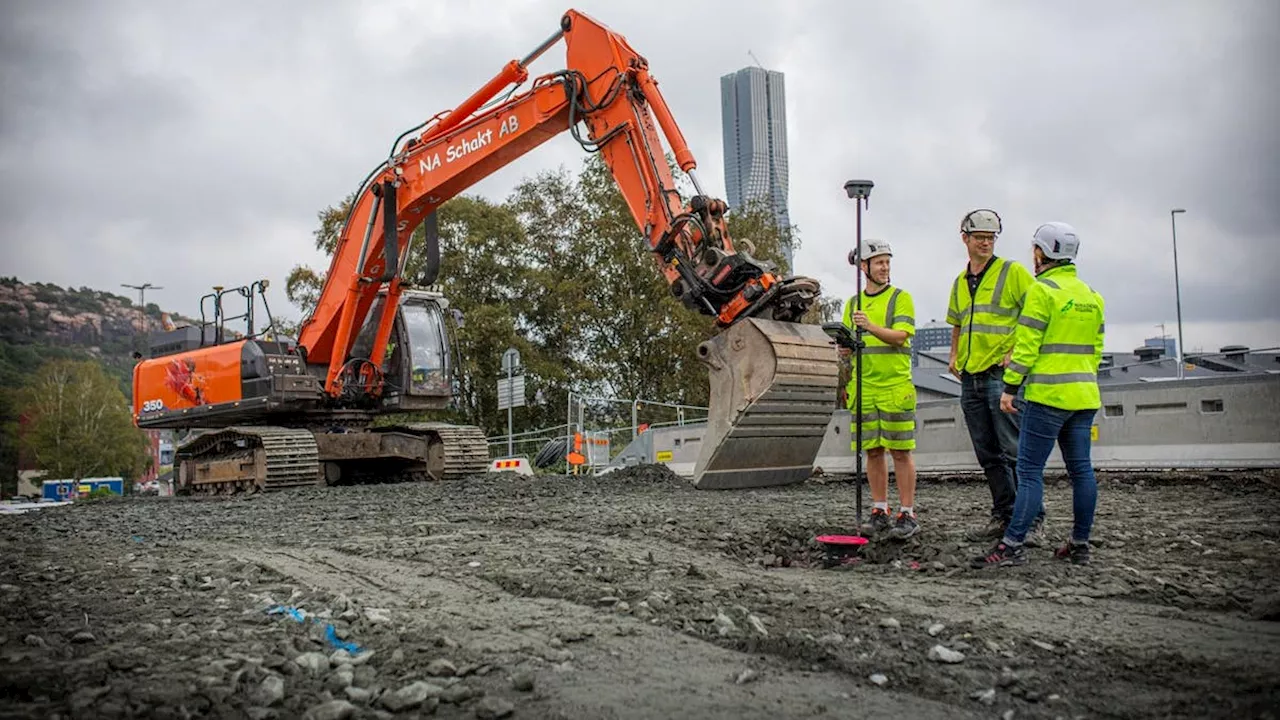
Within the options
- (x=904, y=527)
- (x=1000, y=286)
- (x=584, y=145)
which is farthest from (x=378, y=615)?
(x=584, y=145)

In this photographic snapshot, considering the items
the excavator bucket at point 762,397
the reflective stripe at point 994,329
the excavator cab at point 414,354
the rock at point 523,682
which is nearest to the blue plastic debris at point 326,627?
the rock at point 523,682

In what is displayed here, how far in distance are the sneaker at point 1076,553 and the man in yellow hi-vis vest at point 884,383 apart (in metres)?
1.00

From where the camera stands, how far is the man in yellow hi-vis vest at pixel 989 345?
5383mm

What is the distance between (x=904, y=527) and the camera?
5477 mm

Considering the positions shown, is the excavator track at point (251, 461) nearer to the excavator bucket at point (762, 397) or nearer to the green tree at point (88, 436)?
the excavator bucket at point (762, 397)

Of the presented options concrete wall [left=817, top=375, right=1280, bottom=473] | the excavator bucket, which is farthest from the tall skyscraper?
the excavator bucket

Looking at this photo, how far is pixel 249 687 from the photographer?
283cm

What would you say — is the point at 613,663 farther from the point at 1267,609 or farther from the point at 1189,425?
the point at 1189,425

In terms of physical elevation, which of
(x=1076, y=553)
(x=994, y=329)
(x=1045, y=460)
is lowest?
(x=1076, y=553)

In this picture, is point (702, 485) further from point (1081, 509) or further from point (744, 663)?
point (744, 663)

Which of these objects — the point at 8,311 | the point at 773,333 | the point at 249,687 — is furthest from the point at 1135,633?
the point at 8,311

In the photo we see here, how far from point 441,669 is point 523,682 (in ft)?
1.01

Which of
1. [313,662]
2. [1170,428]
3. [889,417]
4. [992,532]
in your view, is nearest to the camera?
[313,662]

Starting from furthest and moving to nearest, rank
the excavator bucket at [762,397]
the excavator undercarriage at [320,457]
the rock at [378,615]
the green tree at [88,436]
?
1. the green tree at [88,436]
2. the excavator undercarriage at [320,457]
3. the excavator bucket at [762,397]
4. the rock at [378,615]
